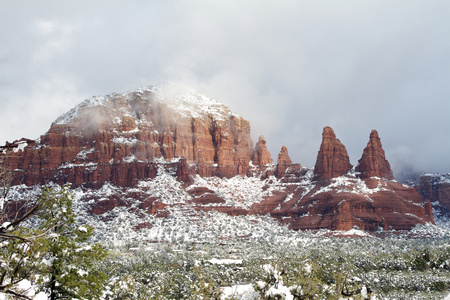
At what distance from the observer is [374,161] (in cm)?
18738

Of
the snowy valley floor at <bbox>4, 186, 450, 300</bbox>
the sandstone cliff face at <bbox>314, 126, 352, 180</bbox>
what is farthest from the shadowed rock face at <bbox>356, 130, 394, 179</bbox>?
the snowy valley floor at <bbox>4, 186, 450, 300</bbox>

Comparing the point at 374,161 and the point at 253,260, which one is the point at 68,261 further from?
the point at 374,161

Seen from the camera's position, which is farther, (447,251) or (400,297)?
(447,251)

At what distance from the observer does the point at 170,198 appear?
184m

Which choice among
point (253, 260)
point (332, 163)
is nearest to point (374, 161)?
point (332, 163)

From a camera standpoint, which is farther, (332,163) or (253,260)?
(332,163)

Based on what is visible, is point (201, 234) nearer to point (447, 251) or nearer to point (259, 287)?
point (447, 251)

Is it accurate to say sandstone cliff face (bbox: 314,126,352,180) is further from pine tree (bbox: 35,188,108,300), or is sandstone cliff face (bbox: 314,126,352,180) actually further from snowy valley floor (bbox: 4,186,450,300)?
pine tree (bbox: 35,188,108,300)

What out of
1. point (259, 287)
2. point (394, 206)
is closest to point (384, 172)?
point (394, 206)

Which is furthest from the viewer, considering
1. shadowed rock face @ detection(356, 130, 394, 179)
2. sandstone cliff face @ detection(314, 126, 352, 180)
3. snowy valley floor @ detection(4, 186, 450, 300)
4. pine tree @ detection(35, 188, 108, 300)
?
sandstone cliff face @ detection(314, 126, 352, 180)

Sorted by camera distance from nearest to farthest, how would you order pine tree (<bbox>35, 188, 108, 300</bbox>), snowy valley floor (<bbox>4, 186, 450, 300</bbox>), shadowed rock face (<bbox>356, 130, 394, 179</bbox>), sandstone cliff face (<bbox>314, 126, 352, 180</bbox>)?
pine tree (<bbox>35, 188, 108, 300</bbox>) < snowy valley floor (<bbox>4, 186, 450, 300</bbox>) < shadowed rock face (<bbox>356, 130, 394, 179</bbox>) < sandstone cliff face (<bbox>314, 126, 352, 180</bbox>)

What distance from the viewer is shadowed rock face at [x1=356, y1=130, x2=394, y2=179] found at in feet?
610

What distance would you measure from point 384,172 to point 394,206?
1101 inches

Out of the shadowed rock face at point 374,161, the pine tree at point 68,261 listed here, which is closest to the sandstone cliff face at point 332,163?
the shadowed rock face at point 374,161
